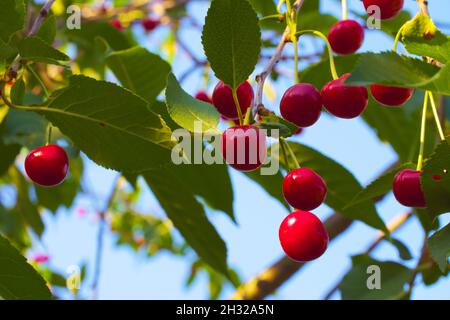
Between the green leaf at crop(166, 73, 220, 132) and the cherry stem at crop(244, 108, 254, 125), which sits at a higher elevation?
the green leaf at crop(166, 73, 220, 132)

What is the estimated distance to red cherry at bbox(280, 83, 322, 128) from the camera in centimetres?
111

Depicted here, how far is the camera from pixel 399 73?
92cm

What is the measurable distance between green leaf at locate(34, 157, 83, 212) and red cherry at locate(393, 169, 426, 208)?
154cm

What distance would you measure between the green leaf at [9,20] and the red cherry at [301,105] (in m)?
0.50

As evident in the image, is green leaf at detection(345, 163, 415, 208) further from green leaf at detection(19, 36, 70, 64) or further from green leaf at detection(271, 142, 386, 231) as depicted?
green leaf at detection(19, 36, 70, 64)

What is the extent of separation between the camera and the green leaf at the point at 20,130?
176 centimetres

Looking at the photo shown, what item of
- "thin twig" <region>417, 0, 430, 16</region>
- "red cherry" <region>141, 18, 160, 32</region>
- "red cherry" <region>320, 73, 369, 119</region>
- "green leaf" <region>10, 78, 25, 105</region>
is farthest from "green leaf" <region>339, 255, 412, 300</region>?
"red cherry" <region>141, 18, 160, 32</region>

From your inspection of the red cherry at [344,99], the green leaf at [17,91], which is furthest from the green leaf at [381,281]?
the green leaf at [17,91]

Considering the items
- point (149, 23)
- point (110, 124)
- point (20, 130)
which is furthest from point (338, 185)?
point (149, 23)

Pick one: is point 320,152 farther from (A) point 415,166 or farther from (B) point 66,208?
(B) point 66,208

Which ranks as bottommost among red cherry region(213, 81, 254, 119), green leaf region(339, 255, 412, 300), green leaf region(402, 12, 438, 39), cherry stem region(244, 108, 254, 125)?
green leaf region(339, 255, 412, 300)

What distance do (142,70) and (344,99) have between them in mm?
822

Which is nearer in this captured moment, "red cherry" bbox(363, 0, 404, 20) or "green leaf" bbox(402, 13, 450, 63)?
"green leaf" bbox(402, 13, 450, 63)

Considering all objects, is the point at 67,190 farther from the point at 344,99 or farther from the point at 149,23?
the point at 344,99
